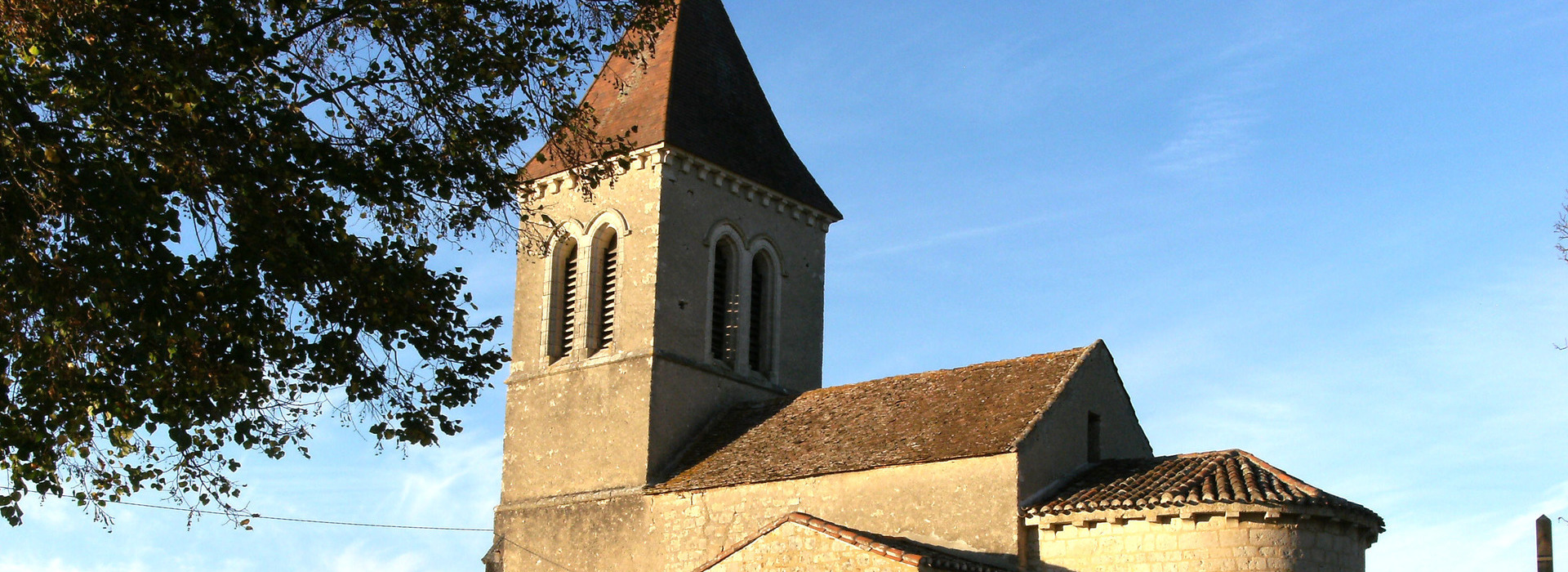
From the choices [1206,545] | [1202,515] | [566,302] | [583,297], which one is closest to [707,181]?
[583,297]

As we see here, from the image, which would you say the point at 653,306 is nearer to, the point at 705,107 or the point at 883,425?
the point at 705,107

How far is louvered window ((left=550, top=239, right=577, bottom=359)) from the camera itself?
76.8ft

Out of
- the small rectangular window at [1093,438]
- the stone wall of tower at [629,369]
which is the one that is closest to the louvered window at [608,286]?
the stone wall of tower at [629,369]

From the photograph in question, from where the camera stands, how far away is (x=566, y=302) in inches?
934

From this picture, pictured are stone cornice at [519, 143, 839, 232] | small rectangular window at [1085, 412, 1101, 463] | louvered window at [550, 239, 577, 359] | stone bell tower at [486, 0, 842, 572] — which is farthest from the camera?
louvered window at [550, 239, 577, 359]

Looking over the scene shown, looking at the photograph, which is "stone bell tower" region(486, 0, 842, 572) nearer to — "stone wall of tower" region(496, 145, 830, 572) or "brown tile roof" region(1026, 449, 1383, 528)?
"stone wall of tower" region(496, 145, 830, 572)

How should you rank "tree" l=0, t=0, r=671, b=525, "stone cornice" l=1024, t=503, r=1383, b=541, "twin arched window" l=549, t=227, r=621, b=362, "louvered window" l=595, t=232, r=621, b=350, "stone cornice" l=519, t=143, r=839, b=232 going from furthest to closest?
"twin arched window" l=549, t=227, r=621, b=362, "louvered window" l=595, t=232, r=621, b=350, "stone cornice" l=519, t=143, r=839, b=232, "stone cornice" l=1024, t=503, r=1383, b=541, "tree" l=0, t=0, r=671, b=525

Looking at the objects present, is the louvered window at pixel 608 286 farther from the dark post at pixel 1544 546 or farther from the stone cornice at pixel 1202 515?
the dark post at pixel 1544 546

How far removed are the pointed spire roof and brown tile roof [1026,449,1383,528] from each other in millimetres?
8053

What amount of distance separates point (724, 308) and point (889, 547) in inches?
→ 319

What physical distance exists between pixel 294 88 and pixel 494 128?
1.47 meters

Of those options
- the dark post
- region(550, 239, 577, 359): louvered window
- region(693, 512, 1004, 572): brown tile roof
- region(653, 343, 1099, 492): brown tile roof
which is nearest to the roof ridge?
region(653, 343, 1099, 492): brown tile roof

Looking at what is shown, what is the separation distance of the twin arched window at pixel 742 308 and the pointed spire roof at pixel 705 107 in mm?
1227

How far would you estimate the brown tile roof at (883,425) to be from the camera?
1823 centimetres
